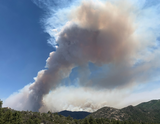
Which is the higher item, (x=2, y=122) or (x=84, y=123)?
(x=2, y=122)

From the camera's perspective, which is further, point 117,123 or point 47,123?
point 117,123

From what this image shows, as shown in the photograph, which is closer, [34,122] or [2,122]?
[2,122]

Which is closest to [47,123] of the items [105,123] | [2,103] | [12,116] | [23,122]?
[23,122]

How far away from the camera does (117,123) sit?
466 feet

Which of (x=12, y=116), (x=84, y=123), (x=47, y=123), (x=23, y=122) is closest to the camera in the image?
(x=12, y=116)

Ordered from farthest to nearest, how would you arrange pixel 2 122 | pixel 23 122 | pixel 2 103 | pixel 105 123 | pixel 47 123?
pixel 105 123, pixel 2 103, pixel 47 123, pixel 23 122, pixel 2 122

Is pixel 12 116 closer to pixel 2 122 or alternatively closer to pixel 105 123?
pixel 2 122

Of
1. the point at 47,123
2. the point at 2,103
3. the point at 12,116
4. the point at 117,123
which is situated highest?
the point at 2,103

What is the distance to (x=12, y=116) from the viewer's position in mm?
66188

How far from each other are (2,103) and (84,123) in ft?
280

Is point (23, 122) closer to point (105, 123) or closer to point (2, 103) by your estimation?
point (2, 103)

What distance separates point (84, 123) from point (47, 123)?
5777 centimetres

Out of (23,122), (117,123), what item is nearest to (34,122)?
(23,122)

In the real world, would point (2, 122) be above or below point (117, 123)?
above
